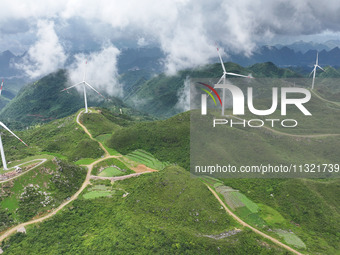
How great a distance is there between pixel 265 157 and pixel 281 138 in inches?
1005

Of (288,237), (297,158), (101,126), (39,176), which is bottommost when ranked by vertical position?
(288,237)

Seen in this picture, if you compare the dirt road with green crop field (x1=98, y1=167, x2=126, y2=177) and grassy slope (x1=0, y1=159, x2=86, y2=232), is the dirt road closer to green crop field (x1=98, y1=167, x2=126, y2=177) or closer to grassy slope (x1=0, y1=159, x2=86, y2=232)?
green crop field (x1=98, y1=167, x2=126, y2=177)

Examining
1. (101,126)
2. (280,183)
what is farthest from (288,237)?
(101,126)

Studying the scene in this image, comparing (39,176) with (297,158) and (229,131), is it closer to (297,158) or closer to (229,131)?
(229,131)

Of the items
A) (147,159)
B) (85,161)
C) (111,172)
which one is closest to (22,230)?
(111,172)

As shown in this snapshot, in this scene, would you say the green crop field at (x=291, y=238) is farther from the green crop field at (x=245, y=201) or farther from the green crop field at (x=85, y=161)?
the green crop field at (x=85, y=161)

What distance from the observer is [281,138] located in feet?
391

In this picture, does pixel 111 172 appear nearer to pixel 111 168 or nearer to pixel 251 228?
pixel 111 168

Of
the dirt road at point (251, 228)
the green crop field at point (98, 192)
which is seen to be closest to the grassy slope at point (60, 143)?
the green crop field at point (98, 192)

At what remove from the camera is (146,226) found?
56.7m

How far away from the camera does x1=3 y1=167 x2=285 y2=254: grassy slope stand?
169ft

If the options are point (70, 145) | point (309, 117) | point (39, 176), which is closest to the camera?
point (39, 176)

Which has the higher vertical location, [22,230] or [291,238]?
[22,230]

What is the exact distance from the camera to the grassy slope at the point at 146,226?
5138cm
